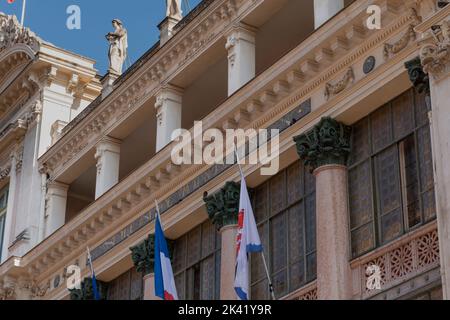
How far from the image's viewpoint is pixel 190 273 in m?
29.2

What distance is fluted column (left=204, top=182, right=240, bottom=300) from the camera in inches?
1055

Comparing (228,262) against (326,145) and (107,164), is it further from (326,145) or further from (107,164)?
(107,164)

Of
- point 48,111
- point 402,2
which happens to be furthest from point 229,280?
point 48,111

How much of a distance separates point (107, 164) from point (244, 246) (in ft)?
36.3

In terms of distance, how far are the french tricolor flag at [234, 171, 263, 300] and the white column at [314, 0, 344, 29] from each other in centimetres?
461

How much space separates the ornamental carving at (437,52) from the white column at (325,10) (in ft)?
14.9

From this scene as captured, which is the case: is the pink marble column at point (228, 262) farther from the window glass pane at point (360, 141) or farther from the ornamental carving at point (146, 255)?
the window glass pane at point (360, 141)

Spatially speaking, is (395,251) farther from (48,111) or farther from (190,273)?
(48,111)

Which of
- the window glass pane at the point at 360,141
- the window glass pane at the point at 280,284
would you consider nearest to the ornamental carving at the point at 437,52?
the window glass pane at the point at 360,141

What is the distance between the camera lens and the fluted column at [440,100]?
814 inches

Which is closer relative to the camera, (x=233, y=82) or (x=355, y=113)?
(x=355, y=113)

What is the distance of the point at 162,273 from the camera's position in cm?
2661
